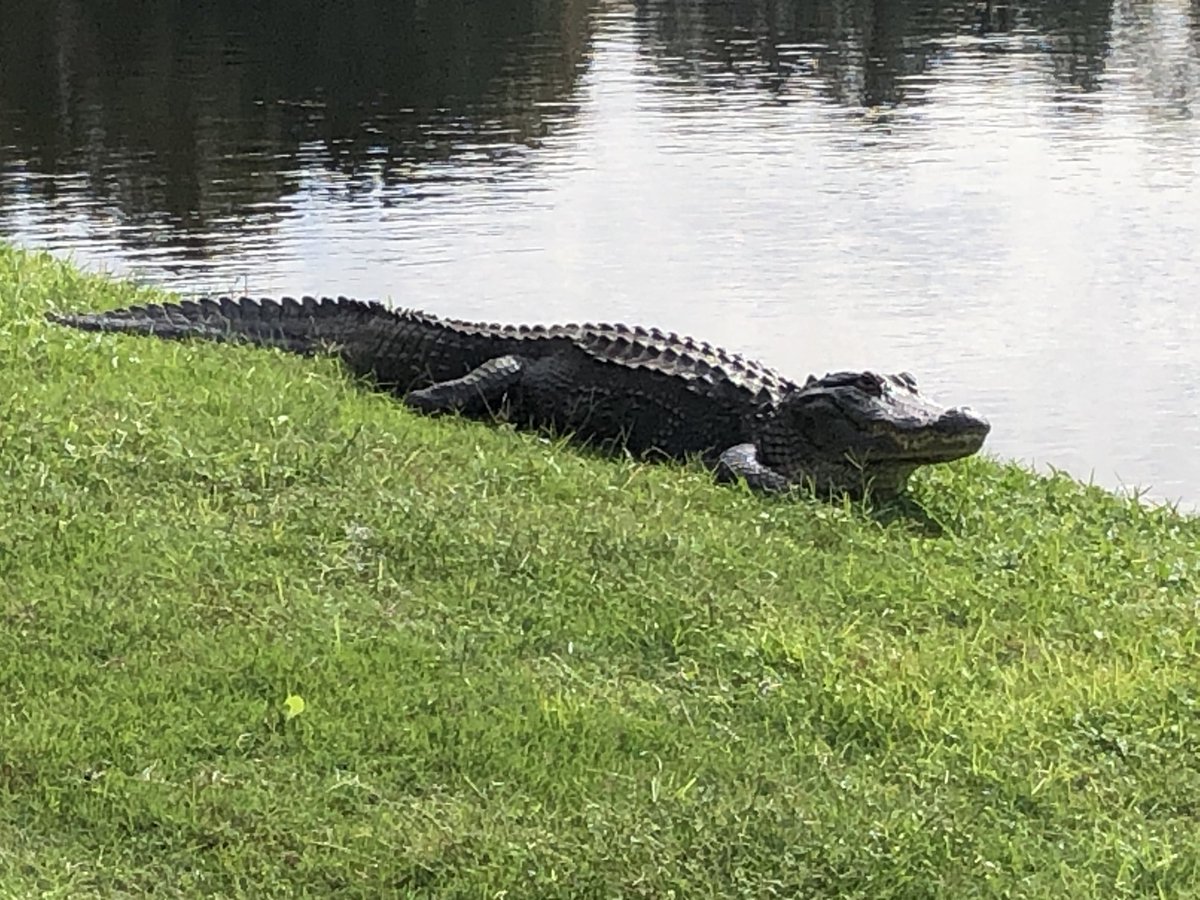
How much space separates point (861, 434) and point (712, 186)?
28.8 feet

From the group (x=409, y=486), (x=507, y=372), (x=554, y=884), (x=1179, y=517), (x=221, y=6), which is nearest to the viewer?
(x=554, y=884)

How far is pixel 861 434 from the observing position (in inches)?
240

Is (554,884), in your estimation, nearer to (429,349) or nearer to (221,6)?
(429,349)

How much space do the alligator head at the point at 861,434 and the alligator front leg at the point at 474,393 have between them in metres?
1.08

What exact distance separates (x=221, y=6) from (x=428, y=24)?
4.08 meters

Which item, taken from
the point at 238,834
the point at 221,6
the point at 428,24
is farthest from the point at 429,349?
the point at 221,6

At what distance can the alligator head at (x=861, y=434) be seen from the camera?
5.98 meters

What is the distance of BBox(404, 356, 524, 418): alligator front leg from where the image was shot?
22.5 ft

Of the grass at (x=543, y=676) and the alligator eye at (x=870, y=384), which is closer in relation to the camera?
the grass at (x=543, y=676)

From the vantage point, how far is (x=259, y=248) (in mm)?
12266

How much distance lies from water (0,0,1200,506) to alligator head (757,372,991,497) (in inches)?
62.9

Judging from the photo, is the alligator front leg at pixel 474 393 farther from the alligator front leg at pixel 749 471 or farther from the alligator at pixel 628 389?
the alligator front leg at pixel 749 471

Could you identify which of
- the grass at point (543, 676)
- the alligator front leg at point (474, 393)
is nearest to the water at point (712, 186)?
the alligator front leg at point (474, 393)

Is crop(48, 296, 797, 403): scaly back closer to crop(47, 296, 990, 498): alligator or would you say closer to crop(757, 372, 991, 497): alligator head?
crop(47, 296, 990, 498): alligator
